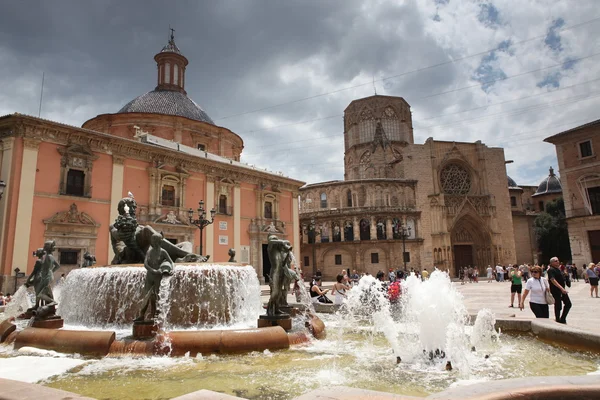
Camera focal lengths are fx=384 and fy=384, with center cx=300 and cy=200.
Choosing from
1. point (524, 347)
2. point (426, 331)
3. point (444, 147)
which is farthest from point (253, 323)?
point (444, 147)

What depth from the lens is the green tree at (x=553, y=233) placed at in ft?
138

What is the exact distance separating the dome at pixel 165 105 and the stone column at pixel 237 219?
7.34m

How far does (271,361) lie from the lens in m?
5.22

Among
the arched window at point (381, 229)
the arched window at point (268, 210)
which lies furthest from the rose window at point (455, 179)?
the arched window at point (268, 210)

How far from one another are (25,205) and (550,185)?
192 feet

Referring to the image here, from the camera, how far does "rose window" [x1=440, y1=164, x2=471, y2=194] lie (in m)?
41.8

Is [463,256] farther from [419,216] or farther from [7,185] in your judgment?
[7,185]

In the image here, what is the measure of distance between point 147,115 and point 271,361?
2562 centimetres

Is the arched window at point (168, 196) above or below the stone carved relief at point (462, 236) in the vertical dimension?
above

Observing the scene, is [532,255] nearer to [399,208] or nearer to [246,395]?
[399,208]

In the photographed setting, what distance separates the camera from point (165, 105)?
3042 centimetres

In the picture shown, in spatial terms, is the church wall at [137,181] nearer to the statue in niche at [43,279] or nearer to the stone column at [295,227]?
the stone column at [295,227]

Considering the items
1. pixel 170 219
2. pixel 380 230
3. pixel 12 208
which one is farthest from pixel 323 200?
pixel 12 208

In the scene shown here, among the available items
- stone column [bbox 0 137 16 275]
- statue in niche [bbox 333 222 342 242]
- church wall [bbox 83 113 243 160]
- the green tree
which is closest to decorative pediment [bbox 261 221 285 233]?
A: church wall [bbox 83 113 243 160]
